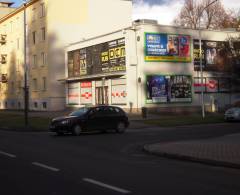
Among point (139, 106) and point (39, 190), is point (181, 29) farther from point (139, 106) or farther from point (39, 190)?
point (39, 190)

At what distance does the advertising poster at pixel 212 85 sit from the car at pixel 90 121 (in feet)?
72.5

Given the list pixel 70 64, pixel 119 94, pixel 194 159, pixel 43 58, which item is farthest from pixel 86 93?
pixel 194 159

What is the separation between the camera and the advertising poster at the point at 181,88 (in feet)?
142

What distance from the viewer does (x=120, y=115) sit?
84.6ft

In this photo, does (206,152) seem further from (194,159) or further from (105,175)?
(105,175)

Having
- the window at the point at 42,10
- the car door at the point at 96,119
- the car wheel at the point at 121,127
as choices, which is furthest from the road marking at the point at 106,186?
the window at the point at 42,10

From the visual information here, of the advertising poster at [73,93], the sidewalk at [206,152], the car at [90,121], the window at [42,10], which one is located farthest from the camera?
the window at [42,10]

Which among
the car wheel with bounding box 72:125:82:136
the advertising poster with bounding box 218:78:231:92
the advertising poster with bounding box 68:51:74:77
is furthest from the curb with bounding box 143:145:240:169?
the advertising poster with bounding box 68:51:74:77

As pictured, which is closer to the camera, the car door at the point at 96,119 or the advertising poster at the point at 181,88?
the car door at the point at 96,119

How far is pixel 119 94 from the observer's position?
1679 inches

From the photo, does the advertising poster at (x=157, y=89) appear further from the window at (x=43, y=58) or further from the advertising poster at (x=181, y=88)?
the window at (x=43, y=58)

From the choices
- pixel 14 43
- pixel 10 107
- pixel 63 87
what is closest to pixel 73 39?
pixel 63 87

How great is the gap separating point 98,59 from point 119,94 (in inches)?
188

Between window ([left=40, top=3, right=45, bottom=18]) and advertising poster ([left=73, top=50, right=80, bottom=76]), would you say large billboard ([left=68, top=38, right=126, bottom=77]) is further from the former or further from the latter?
window ([left=40, top=3, right=45, bottom=18])
